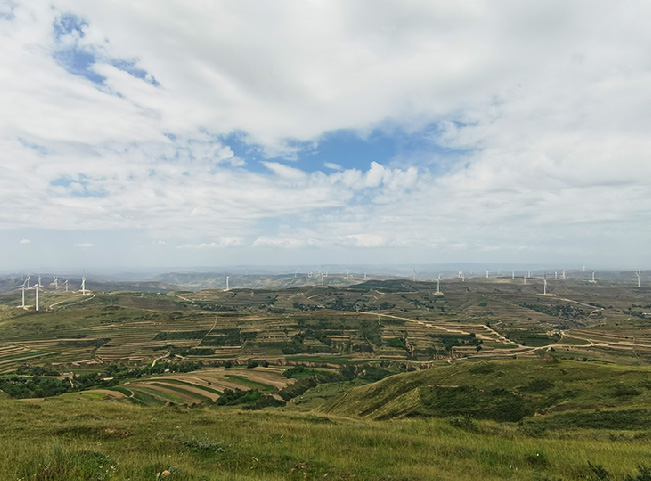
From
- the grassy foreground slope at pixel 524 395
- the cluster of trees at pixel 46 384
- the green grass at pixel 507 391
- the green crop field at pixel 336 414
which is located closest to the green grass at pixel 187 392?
the green crop field at pixel 336 414

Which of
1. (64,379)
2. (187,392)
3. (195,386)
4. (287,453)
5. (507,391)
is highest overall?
(287,453)

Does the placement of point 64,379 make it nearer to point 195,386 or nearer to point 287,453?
point 195,386

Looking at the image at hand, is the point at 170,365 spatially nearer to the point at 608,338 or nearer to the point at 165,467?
the point at 165,467

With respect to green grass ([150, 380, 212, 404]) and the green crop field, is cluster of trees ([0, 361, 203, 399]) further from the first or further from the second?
green grass ([150, 380, 212, 404])

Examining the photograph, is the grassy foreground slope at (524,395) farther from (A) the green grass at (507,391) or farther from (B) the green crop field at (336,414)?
(B) the green crop field at (336,414)

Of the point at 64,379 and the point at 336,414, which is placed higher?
the point at 336,414

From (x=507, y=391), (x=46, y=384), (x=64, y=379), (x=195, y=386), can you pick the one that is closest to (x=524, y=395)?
(x=507, y=391)

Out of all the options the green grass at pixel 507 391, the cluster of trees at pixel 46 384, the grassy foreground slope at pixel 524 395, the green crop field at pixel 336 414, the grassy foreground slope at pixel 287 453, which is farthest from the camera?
the cluster of trees at pixel 46 384

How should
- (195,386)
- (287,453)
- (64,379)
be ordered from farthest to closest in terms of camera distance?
1. (64,379)
2. (195,386)
3. (287,453)
